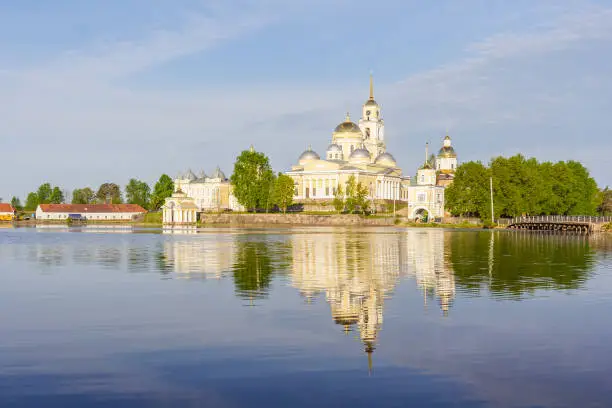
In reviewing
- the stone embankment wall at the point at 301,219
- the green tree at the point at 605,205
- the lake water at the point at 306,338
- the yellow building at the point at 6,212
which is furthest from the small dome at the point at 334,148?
the lake water at the point at 306,338

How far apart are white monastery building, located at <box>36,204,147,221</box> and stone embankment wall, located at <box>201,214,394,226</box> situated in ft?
129

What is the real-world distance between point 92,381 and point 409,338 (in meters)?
7.47

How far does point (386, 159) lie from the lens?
16388 centimetres

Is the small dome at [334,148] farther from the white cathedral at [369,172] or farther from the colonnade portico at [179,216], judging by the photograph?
the colonnade portico at [179,216]

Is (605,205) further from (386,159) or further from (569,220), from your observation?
(569,220)

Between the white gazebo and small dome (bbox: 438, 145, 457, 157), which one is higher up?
small dome (bbox: 438, 145, 457, 157)

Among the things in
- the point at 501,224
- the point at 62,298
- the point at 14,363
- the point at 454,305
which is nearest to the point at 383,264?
the point at 454,305

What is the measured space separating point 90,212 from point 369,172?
6826cm

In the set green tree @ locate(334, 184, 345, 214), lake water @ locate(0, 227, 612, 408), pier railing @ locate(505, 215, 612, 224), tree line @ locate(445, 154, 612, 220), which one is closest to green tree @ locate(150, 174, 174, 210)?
green tree @ locate(334, 184, 345, 214)

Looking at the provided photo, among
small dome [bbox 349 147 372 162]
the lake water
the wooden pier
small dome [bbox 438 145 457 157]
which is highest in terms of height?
small dome [bbox 438 145 457 157]

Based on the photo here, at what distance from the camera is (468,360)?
15.8 meters

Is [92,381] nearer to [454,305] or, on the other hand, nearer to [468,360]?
[468,360]

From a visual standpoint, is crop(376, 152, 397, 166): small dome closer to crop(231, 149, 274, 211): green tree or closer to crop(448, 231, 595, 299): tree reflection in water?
crop(231, 149, 274, 211): green tree

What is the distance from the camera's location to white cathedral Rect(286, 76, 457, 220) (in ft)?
428
